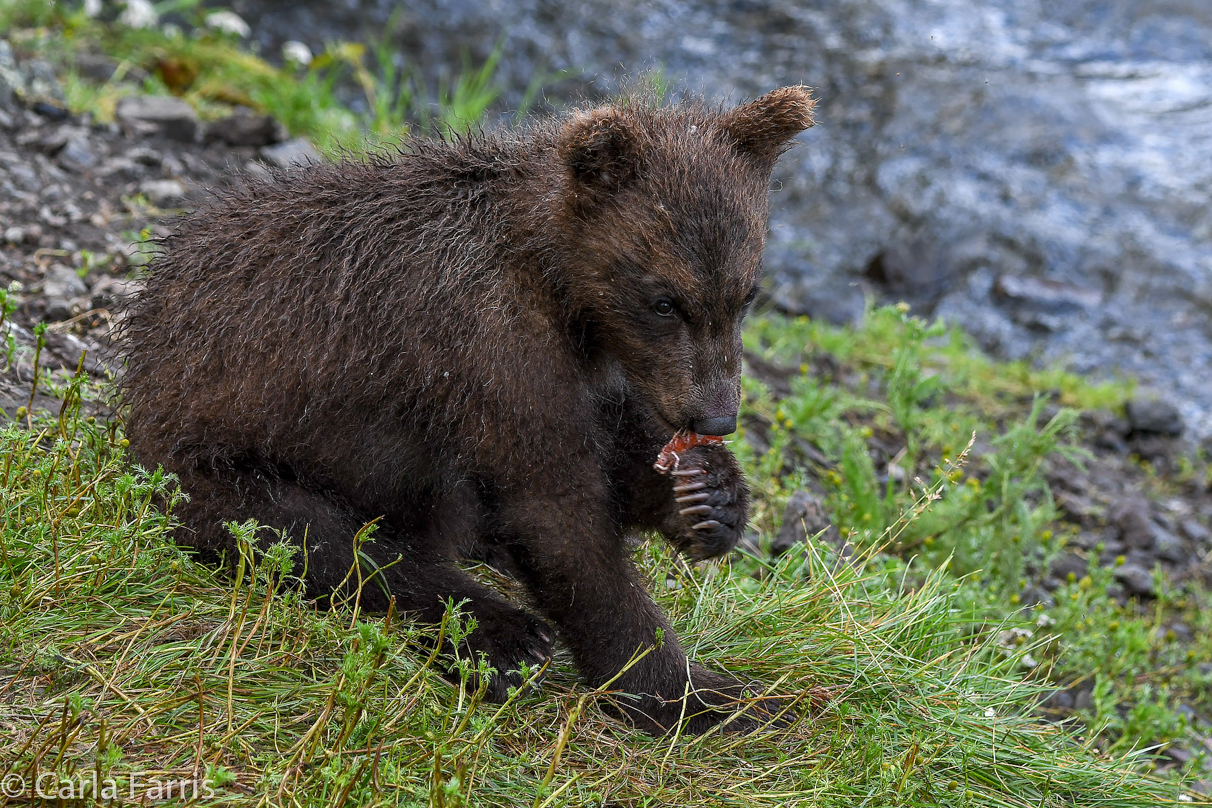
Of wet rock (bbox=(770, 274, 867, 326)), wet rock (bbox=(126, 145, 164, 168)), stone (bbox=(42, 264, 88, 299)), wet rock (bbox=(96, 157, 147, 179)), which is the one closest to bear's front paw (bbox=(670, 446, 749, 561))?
stone (bbox=(42, 264, 88, 299))

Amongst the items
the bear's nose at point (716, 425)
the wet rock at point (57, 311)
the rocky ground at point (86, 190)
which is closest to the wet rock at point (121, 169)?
the rocky ground at point (86, 190)

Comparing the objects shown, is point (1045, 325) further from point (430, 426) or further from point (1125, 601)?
point (430, 426)

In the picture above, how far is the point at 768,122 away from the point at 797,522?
1.97 metres

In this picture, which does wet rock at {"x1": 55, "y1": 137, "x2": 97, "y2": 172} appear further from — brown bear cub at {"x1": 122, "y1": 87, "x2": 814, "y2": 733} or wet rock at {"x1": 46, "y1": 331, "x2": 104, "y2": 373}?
brown bear cub at {"x1": 122, "y1": 87, "x2": 814, "y2": 733}

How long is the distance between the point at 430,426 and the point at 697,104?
1.44 m

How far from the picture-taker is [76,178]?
6.41 meters

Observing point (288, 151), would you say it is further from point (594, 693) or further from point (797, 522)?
point (594, 693)

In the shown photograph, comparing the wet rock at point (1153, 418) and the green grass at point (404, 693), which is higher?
the green grass at point (404, 693)

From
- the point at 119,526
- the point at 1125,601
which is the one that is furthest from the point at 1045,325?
the point at 119,526

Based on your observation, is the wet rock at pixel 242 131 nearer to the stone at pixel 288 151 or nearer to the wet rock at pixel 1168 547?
the stone at pixel 288 151

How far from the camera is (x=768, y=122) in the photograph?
3.68 meters

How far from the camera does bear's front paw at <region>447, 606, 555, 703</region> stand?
139 inches

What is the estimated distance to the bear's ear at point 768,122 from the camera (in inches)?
144

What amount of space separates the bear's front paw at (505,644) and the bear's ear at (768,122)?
5.54 feet
